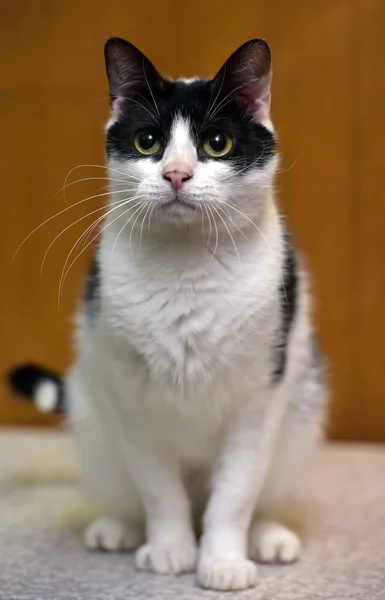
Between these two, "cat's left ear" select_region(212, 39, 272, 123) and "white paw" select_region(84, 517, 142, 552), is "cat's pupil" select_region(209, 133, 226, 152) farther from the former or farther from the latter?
"white paw" select_region(84, 517, 142, 552)

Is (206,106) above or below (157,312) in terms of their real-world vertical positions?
above

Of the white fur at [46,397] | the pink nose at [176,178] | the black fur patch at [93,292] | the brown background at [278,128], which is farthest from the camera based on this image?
the brown background at [278,128]

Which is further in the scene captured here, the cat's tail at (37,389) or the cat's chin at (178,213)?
the cat's tail at (37,389)

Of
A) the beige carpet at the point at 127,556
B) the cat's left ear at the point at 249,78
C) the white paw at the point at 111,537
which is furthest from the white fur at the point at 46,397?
the cat's left ear at the point at 249,78

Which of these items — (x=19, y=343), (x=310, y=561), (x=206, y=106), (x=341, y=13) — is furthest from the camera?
(x=19, y=343)

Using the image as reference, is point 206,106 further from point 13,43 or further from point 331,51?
point 13,43

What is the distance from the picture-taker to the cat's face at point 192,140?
1.14 metres

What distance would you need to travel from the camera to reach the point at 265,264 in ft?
4.17

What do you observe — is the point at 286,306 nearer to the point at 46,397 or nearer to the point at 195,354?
the point at 195,354

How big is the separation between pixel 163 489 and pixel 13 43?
169 cm

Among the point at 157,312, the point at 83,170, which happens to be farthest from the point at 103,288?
the point at 83,170

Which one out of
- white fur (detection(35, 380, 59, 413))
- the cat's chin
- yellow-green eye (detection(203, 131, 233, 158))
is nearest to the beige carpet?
white fur (detection(35, 380, 59, 413))

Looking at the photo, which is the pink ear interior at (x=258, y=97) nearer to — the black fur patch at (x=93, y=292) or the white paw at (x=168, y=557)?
the black fur patch at (x=93, y=292)

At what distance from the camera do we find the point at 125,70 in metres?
1.25
